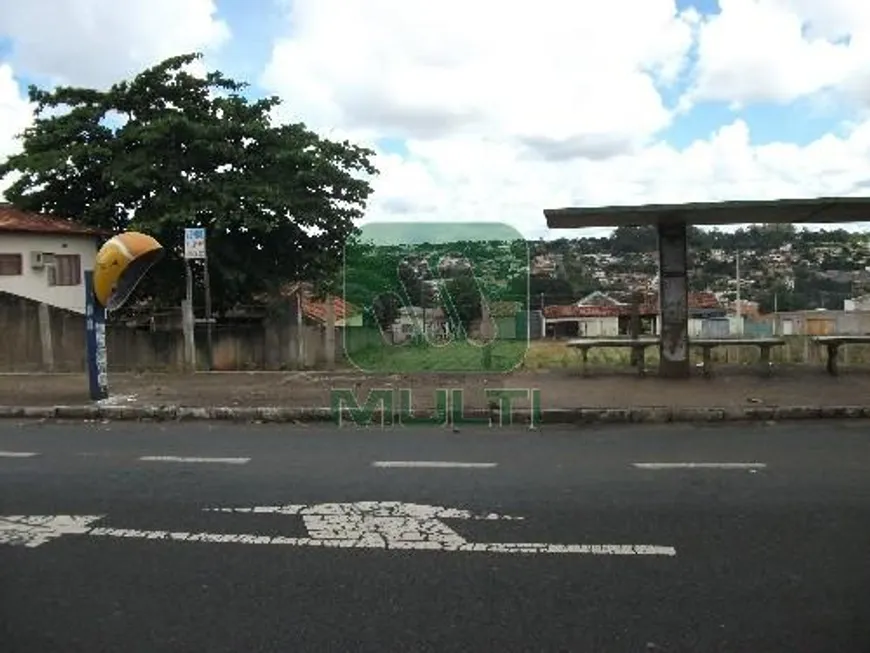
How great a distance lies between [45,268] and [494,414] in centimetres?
1639

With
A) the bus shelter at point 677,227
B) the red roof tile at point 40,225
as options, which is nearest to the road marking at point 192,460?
the bus shelter at point 677,227

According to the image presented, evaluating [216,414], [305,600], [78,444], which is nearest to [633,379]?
[216,414]

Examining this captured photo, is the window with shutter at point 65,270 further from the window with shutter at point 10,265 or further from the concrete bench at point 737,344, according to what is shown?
the concrete bench at point 737,344

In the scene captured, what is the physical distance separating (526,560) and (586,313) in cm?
1275

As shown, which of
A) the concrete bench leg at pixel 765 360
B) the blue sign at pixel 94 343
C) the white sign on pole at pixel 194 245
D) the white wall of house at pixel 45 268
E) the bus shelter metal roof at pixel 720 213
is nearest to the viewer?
the blue sign at pixel 94 343

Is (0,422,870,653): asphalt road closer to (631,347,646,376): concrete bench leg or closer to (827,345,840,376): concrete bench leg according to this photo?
(827,345,840,376): concrete bench leg

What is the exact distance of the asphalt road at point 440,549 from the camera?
4012 millimetres

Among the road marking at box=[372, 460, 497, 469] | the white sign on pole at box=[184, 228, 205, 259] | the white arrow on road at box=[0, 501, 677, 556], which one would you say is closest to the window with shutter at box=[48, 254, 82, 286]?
the white sign on pole at box=[184, 228, 205, 259]

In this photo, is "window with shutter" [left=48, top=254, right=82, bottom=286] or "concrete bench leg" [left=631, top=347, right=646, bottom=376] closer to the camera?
"concrete bench leg" [left=631, top=347, right=646, bottom=376]

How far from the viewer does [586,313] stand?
17453 mm

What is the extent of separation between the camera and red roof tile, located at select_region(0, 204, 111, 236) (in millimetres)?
22000

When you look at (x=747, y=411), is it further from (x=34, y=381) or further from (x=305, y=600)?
(x=34, y=381)

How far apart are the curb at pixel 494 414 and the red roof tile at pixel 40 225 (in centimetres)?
1175

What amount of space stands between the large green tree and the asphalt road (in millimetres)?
12254
